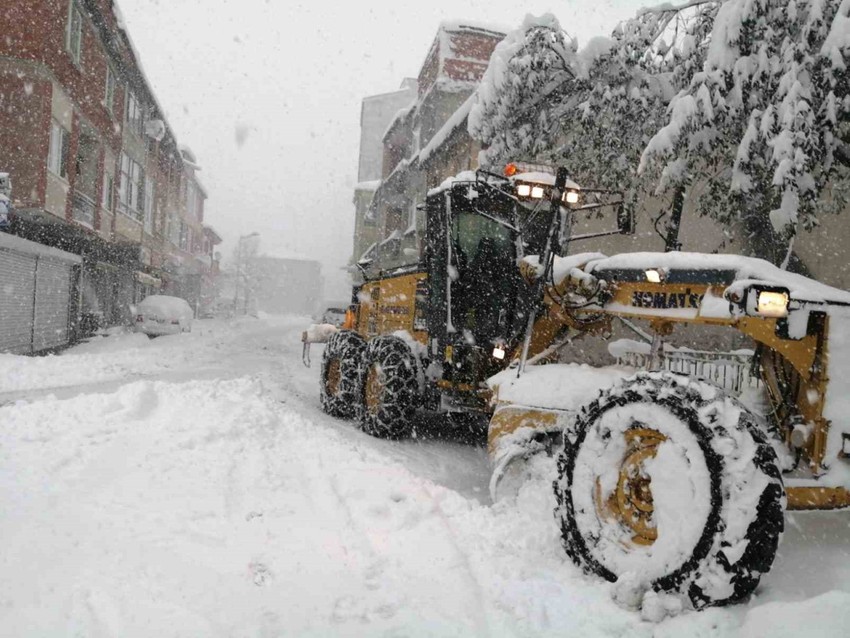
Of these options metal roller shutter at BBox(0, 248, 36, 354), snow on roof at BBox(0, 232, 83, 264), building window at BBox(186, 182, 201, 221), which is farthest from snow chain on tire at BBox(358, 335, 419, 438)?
building window at BBox(186, 182, 201, 221)

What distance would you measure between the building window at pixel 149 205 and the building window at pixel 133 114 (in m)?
2.55

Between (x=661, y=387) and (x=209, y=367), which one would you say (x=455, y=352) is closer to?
(x=661, y=387)

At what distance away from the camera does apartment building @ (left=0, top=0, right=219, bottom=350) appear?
16000mm

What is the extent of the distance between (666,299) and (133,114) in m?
28.9

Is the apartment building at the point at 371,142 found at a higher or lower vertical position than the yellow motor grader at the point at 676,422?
higher

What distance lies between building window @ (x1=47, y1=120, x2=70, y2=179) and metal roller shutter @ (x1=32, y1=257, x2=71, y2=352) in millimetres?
2496

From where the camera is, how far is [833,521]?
10.2 feet

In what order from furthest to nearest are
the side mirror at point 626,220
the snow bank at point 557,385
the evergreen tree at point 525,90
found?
the evergreen tree at point 525,90, the side mirror at point 626,220, the snow bank at point 557,385

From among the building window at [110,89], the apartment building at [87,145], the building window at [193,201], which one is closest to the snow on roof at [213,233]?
the building window at [193,201]

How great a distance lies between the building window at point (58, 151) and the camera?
16.5 metres

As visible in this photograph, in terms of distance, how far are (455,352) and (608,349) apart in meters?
1.89

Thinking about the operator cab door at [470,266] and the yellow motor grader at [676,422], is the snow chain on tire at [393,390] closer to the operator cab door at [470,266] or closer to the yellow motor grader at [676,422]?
the operator cab door at [470,266]

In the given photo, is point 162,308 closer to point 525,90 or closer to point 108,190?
point 108,190

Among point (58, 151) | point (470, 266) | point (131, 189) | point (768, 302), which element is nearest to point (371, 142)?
point (131, 189)
